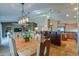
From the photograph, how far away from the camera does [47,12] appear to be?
1.85m

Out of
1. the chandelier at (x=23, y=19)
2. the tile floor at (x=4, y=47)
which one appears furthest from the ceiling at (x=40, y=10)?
the tile floor at (x=4, y=47)

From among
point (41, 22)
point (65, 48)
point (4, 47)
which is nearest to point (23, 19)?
point (41, 22)

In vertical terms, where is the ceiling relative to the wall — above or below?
above

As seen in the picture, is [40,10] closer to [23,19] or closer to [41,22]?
[41,22]

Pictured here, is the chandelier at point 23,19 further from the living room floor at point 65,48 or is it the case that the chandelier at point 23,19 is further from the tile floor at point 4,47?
the living room floor at point 65,48

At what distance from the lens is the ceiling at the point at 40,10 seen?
72.2 inches

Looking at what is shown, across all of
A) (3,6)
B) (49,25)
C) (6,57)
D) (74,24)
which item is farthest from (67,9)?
(6,57)

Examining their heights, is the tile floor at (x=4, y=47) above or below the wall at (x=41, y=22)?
below

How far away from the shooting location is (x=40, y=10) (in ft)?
6.02

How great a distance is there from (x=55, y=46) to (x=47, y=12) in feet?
1.79

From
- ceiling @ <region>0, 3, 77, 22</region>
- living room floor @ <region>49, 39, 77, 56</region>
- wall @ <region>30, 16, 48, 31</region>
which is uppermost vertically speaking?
ceiling @ <region>0, 3, 77, 22</region>

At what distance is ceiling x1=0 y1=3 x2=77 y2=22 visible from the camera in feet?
6.01

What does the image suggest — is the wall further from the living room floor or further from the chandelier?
the living room floor

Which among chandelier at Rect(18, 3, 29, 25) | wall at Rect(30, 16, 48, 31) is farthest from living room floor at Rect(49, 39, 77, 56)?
chandelier at Rect(18, 3, 29, 25)
